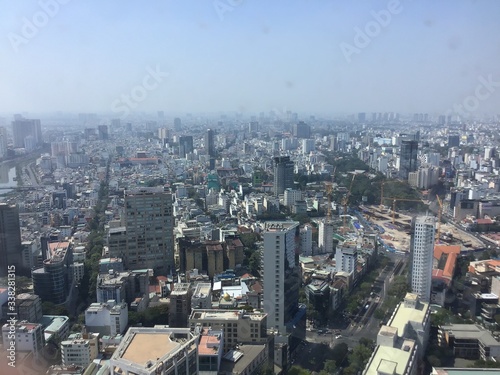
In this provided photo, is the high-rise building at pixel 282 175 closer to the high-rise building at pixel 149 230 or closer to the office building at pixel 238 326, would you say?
the high-rise building at pixel 149 230

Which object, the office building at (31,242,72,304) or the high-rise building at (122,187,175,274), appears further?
the high-rise building at (122,187,175,274)

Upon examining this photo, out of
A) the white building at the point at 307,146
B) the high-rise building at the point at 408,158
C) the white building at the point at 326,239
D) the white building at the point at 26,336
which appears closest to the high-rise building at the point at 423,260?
the white building at the point at 326,239

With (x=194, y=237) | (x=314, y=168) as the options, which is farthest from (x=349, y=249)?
(x=314, y=168)

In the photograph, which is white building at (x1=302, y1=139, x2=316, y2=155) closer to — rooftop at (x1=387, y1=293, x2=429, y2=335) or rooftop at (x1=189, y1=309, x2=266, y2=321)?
rooftop at (x1=387, y1=293, x2=429, y2=335)

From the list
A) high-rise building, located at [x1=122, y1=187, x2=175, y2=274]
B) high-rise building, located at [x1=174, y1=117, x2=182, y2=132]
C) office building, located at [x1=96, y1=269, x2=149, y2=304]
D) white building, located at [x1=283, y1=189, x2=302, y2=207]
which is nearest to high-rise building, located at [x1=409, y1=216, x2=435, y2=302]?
office building, located at [x1=96, y1=269, x2=149, y2=304]

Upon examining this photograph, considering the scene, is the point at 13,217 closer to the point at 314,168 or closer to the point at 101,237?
the point at 101,237

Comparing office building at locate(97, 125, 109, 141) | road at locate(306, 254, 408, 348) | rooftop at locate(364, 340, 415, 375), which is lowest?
road at locate(306, 254, 408, 348)
